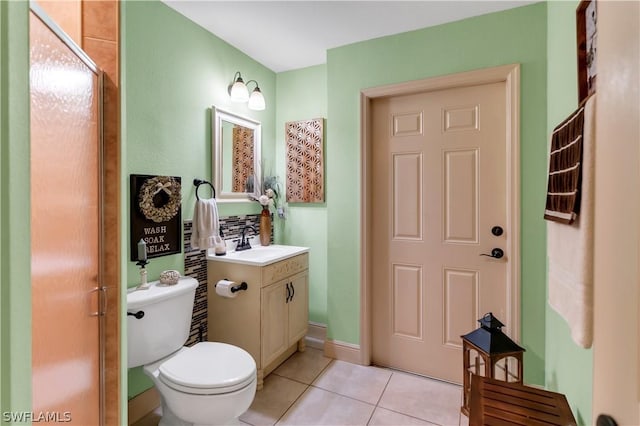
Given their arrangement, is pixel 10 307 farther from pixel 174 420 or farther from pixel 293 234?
pixel 293 234

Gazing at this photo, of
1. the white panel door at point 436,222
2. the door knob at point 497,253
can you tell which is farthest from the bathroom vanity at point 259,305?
the door knob at point 497,253

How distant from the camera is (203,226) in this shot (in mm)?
1979

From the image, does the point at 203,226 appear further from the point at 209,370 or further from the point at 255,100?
the point at 255,100

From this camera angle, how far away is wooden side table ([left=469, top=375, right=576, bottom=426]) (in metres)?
1.11

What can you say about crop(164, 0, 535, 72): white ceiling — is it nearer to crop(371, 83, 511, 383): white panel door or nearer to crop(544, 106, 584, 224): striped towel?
crop(371, 83, 511, 383): white panel door

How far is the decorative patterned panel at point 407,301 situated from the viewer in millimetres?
2234

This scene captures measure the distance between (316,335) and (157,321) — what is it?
1.49 meters

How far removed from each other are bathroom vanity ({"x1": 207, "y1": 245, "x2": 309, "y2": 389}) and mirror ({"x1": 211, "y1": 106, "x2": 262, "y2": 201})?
1.63 ft

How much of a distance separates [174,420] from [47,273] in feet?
3.85

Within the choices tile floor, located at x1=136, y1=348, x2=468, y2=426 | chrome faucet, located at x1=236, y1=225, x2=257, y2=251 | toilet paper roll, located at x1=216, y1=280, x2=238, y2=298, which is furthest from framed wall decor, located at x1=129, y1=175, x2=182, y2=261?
tile floor, located at x1=136, y1=348, x2=468, y2=426

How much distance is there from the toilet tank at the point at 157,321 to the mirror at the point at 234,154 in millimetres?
806

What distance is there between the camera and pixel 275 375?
2195mm

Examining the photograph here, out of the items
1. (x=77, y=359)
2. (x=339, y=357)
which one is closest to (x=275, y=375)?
(x=339, y=357)

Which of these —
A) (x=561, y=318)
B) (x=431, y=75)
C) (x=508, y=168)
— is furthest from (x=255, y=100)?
(x=561, y=318)
